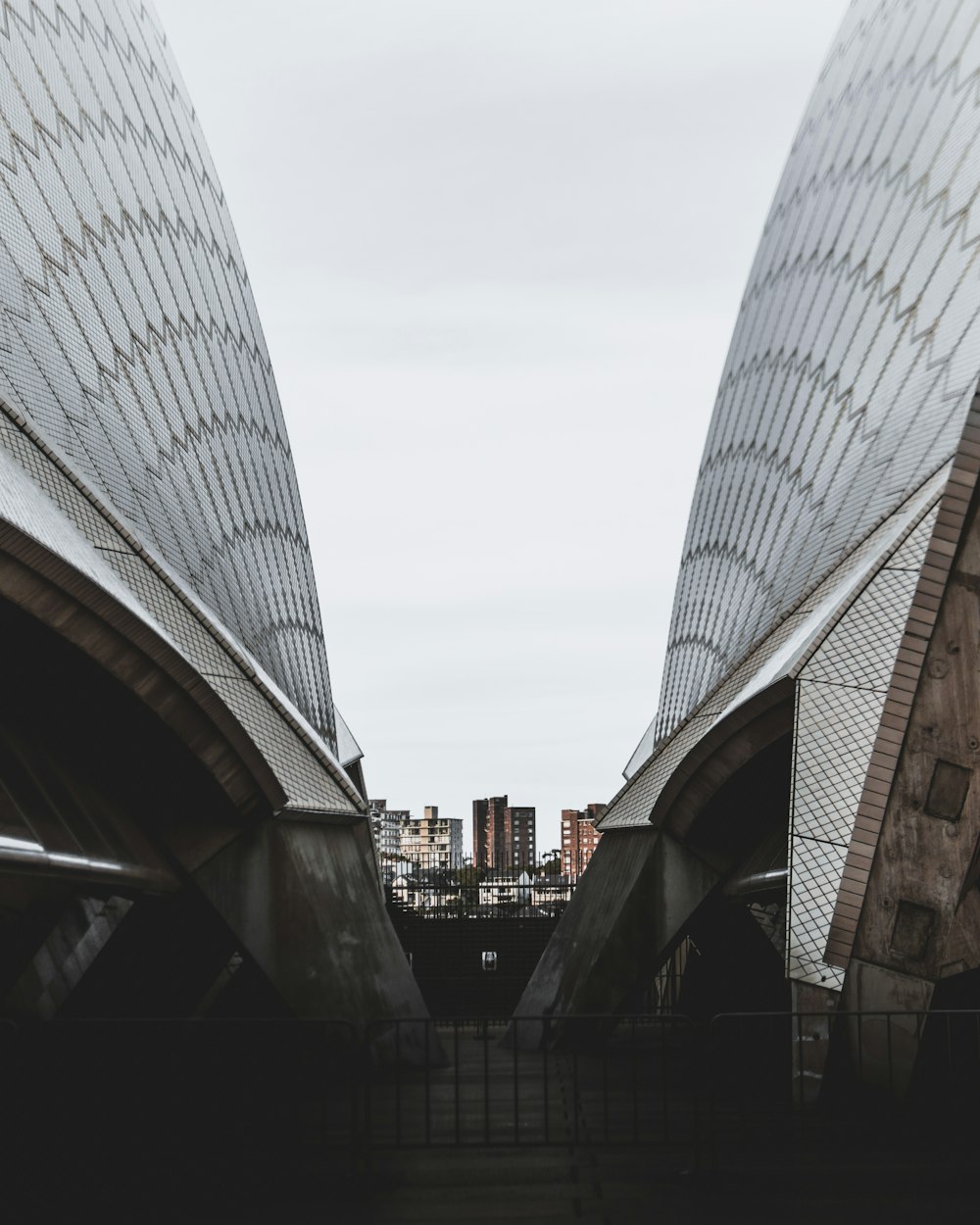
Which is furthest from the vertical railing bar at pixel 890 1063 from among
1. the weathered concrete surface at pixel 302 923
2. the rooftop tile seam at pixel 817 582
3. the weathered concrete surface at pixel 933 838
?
the weathered concrete surface at pixel 302 923

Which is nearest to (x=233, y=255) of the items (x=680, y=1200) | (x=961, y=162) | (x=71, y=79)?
(x=71, y=79)

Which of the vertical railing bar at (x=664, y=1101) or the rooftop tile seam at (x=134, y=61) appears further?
the rooftop tile seam at (x=134, y=61)

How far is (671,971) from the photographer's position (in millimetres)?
25406

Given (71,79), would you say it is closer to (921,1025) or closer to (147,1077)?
Answer: (147,1077)

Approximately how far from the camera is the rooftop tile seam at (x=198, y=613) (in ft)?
38.7

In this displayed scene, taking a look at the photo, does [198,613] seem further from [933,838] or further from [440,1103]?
[933,838]

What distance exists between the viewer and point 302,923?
12672 millimetres

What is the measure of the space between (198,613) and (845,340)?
861 cm

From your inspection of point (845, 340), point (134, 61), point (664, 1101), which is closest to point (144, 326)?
point (134, 61)

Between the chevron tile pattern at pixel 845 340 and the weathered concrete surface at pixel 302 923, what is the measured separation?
583cm

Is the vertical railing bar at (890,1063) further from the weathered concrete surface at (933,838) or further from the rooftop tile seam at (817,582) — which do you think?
the rooftop tile seam at (817,582)

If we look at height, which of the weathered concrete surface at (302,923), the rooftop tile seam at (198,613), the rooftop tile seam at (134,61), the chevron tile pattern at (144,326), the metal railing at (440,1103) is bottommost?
the metal railing at (440,1103)

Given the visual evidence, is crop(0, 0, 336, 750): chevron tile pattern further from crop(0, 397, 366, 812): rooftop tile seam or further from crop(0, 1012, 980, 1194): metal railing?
A: crop(0, 1012, 980, 1194): metal railing

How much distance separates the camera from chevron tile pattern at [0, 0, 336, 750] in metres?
12.8
